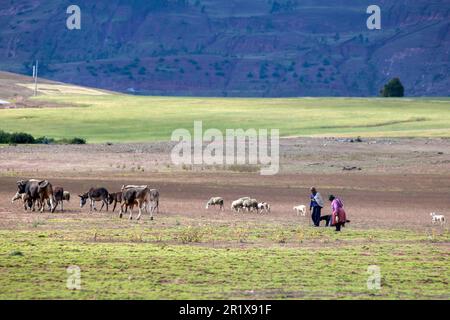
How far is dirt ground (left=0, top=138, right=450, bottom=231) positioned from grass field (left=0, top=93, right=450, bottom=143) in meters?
9.40

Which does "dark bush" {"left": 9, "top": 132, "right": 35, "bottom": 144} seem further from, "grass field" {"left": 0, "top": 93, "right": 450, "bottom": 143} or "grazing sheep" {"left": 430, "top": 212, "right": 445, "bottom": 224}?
"grazing sheep" {"left": 430, "top": 212, "right": 445, "bottom": 224}

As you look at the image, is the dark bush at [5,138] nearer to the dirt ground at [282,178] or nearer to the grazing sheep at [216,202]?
the dirt ground at [282,178]

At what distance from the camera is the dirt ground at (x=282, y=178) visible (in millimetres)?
31281

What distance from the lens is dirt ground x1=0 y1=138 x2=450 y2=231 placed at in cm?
3128

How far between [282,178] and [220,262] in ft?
69.5

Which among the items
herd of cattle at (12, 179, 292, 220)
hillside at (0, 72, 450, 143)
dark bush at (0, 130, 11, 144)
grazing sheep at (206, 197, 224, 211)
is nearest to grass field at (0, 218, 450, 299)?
herd of cattle at (12, 179, 292, 220)

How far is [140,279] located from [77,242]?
16.5 ft

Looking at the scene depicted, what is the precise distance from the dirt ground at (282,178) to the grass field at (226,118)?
9.40 meters

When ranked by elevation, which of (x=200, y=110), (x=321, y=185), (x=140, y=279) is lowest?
(x=140, y=279)

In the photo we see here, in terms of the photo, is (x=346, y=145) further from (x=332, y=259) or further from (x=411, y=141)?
(x=332, y=259)

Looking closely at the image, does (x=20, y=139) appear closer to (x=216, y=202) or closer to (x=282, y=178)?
(x=282, y=178)

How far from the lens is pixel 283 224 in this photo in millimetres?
28578

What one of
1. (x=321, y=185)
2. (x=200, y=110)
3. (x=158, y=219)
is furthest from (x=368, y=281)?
(x=200, y=110)

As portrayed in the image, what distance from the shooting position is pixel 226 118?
74.6 meters
